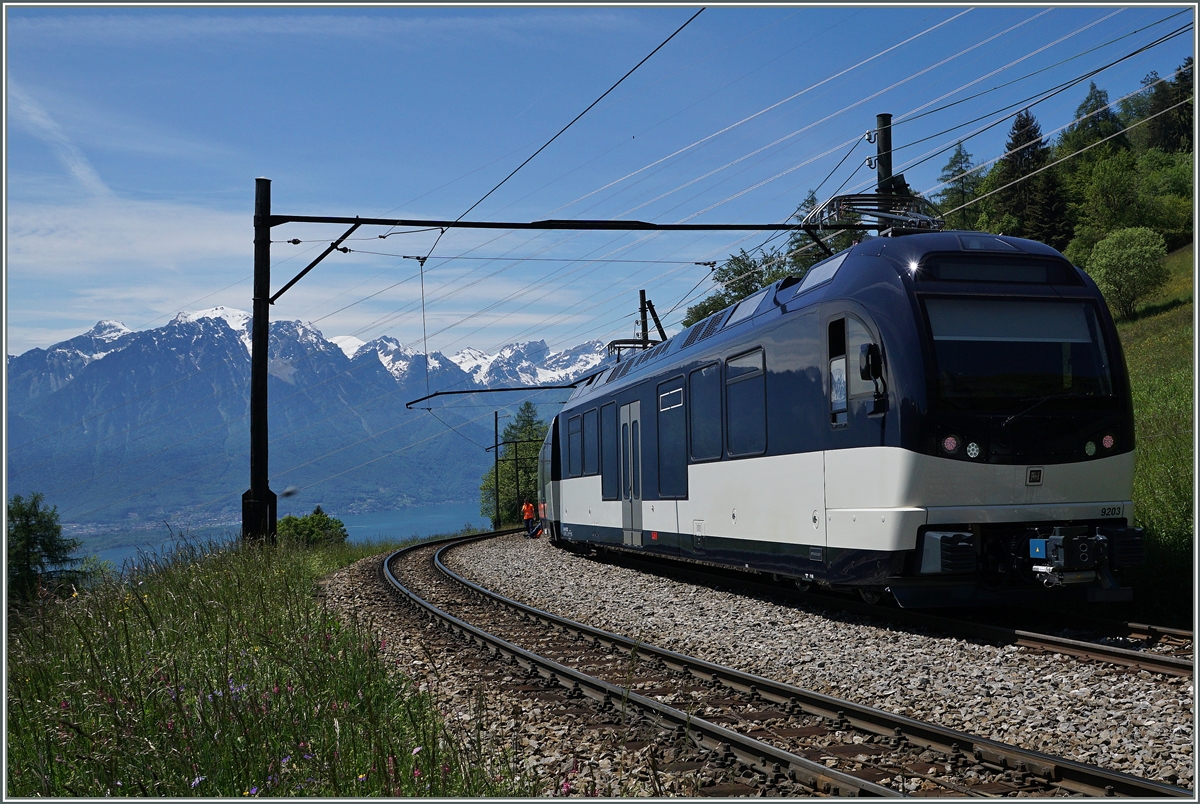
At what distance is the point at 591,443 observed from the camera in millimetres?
19188

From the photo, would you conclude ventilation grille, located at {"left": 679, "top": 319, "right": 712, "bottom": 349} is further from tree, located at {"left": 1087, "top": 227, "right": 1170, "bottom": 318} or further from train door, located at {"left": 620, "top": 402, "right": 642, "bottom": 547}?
tree, located at {"left": 1087, "top": 227, "right": 1170, "bottom": 318}

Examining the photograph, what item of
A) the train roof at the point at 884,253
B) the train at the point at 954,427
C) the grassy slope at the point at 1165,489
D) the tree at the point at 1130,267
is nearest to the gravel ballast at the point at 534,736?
the train at the point at 954,427

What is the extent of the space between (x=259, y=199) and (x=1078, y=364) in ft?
43.5

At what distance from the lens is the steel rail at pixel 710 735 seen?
191 inches

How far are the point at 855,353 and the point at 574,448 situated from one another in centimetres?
1177

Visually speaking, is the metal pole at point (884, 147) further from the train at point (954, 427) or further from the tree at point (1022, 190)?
the tree at point (1022, 190)

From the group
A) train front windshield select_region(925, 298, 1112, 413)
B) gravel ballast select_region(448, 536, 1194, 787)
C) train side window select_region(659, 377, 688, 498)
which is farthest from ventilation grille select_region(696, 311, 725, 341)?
train front windshield select_region(925, 298, 1112, 413)

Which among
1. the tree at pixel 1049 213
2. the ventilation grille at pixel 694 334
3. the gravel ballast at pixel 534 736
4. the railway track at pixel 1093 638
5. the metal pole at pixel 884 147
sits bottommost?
the gravel ballast at pixel 534 736

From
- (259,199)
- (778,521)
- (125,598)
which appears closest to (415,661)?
(125,598)

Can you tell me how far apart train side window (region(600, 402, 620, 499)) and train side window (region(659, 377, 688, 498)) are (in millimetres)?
2504

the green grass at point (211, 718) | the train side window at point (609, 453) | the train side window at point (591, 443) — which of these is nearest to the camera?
the green grass at point (211, 718)

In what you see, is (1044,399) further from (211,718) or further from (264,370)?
(264,370)

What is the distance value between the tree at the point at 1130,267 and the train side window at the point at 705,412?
46596 mm

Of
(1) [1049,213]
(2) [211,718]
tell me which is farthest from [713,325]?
(1) [1049,213]
